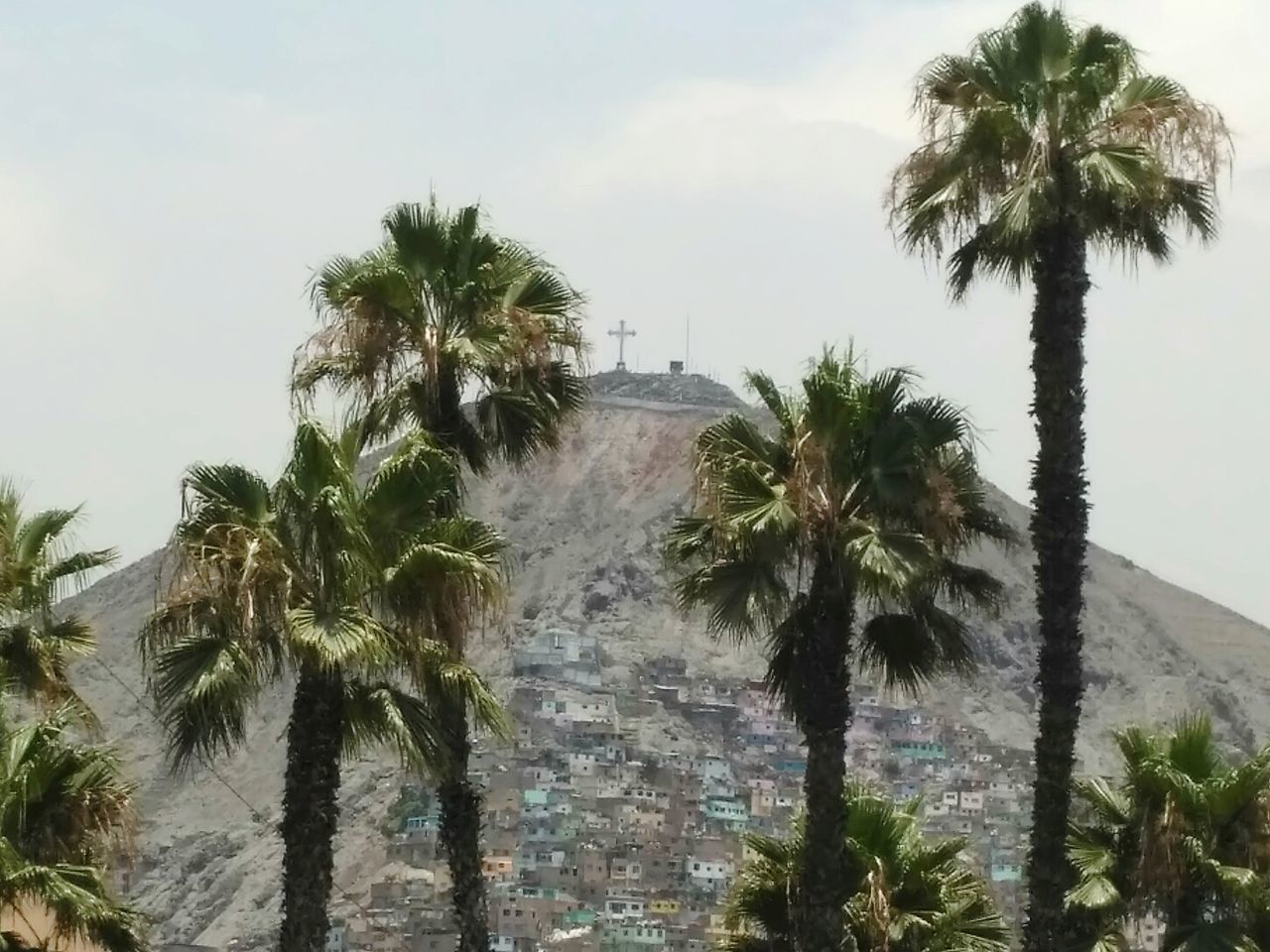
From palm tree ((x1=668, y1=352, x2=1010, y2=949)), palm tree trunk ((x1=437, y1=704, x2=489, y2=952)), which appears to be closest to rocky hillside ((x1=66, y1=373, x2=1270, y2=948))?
palm tree trunk ((x1=437, y1=704, x2=489, y2=952))

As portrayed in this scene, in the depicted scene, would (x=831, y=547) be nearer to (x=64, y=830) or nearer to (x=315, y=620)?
(x=315, y=620)

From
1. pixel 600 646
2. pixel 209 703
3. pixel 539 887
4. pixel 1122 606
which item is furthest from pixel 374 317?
pixel 1122 606

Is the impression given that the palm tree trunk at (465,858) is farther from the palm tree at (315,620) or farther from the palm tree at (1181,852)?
the palm tree at (1181,852)

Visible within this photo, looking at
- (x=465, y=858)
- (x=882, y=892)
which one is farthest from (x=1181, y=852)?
(x=465, y=858)

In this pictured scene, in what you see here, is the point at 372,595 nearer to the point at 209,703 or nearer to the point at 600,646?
the point at 209,703

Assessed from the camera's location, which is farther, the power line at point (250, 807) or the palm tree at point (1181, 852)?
the palm tree at point (1181, 852)

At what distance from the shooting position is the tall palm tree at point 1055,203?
763 inches

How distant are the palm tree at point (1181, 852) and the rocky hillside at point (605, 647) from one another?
91243 millimetres

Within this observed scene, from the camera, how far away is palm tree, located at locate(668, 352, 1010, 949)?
63.0 feet

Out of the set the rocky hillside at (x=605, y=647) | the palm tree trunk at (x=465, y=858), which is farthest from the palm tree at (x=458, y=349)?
the rocky hillside at (x=605, y=647)

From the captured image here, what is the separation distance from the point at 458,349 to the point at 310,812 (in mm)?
4704

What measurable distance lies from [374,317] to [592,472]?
142381 millimetres

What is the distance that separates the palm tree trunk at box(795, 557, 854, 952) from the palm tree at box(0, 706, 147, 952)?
526cm

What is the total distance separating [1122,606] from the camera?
156 metres
